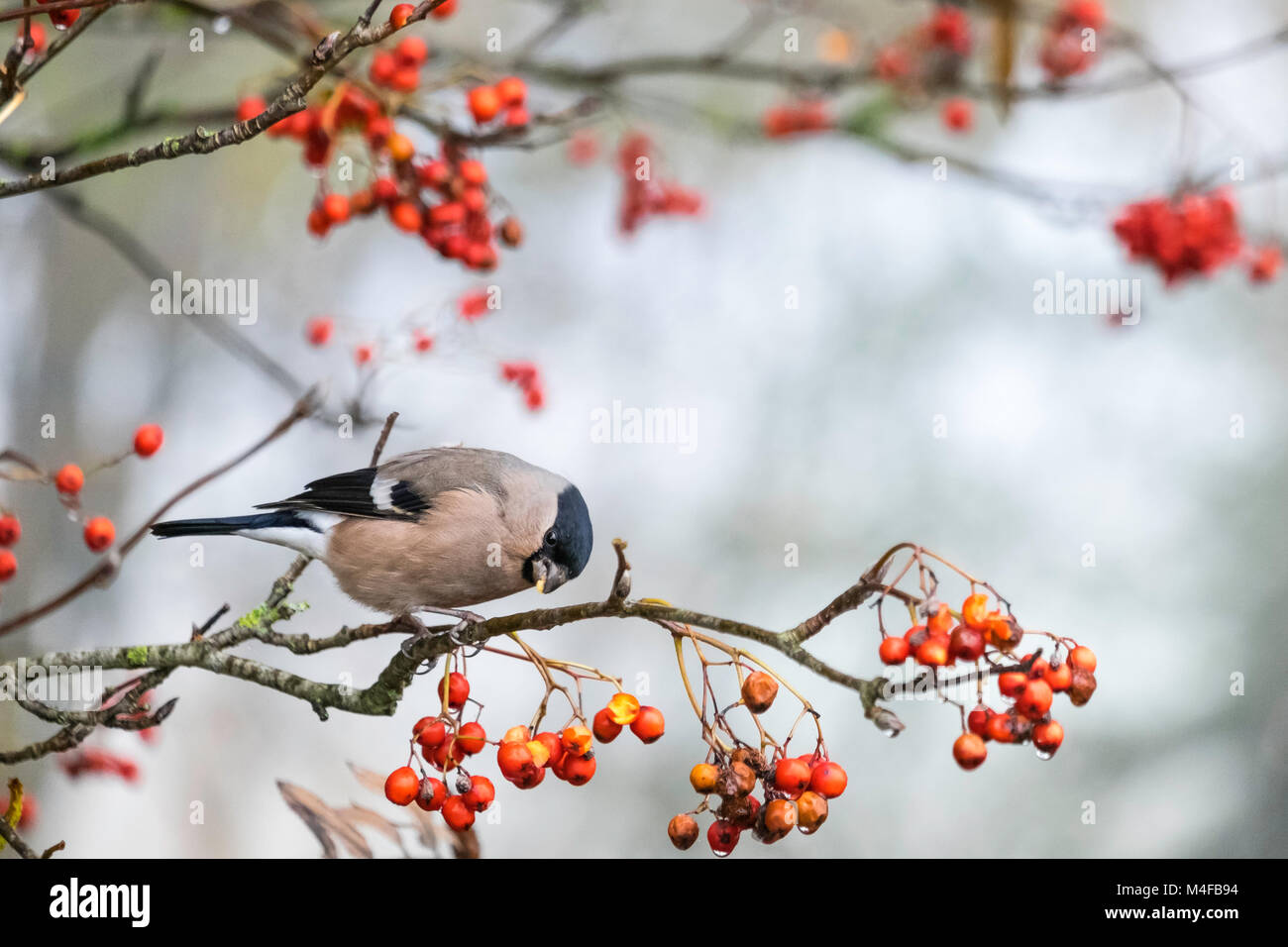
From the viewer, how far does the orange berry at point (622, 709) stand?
154 cm

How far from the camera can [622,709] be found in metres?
1.55

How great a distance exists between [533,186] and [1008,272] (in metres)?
3.46

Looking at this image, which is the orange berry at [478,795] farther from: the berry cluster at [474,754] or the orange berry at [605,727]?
the orange berry at [605,727]

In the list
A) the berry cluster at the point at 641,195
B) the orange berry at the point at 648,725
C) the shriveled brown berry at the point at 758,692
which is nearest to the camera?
the shriveled brown berry at the point at 758,692

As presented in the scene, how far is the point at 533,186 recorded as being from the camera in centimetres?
816

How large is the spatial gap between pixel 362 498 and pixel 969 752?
190cm

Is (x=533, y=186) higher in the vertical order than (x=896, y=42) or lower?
higher

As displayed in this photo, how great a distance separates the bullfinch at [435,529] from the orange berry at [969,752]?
124cm

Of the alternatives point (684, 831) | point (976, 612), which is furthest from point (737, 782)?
point (976, 612)

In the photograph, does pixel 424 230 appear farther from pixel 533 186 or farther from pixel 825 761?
pixel 533 186

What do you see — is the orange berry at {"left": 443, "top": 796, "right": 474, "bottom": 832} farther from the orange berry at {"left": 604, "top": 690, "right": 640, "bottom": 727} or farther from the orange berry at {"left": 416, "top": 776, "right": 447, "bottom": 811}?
the orange berry at {"left": 604, "top": 690, "right": 640, "bottom": 727}

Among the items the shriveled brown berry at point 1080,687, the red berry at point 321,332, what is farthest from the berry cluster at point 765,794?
the red berry at point 321,332

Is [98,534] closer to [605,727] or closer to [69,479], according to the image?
[69,479]
